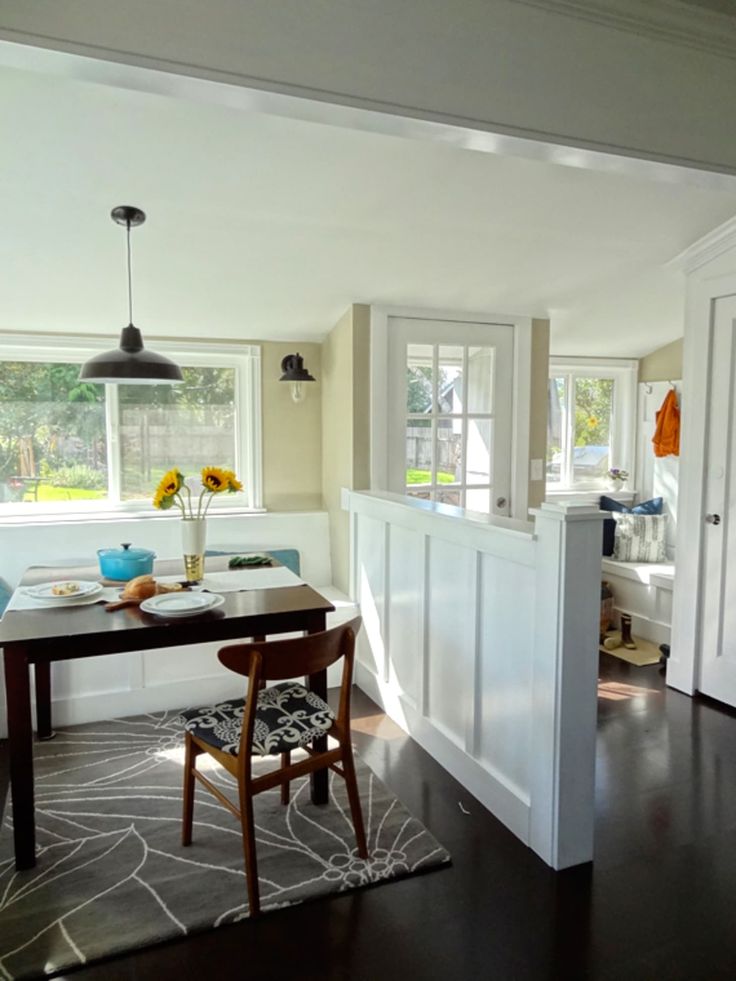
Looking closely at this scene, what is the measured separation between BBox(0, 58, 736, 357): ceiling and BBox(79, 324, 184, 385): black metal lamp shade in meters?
0.59

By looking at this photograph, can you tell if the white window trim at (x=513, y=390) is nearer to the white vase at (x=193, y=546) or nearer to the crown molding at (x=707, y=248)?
the crown molding at (x=707, y=248)

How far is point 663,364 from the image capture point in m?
4.96

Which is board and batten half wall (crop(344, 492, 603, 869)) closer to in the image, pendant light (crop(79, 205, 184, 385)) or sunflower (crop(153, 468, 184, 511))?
sunflower (crop(153, 468, 184, 511))

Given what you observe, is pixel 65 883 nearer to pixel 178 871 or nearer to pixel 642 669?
pixel 178 871

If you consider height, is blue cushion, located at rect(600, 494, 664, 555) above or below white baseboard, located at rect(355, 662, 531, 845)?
above

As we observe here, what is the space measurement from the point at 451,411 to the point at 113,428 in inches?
73.8

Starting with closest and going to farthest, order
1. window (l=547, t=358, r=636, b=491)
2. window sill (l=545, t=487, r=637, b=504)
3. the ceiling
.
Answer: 1. the ceiling
2. window sill (l=545, t=487, r=637, b=504)
3. window (l=547, t=358, r=636, b=491)

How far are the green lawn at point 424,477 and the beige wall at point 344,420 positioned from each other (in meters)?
0.30

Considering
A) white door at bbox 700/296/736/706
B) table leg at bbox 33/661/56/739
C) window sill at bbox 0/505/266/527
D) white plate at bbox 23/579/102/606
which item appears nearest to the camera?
white plate at bbox 23/579/102/606

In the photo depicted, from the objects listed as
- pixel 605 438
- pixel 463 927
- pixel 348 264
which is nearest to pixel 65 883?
pixel 463 927

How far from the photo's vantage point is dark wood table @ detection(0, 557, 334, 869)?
1.99m

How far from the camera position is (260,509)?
4027 mm

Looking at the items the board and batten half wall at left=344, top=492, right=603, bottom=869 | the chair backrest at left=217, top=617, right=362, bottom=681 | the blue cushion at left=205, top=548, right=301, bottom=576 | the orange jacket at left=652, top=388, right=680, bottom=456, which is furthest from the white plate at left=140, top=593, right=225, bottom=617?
the orange jacket at left=652, top=388, right=680, bottom=456

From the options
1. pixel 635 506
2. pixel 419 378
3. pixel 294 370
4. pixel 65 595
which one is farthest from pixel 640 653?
pixel 65 595
